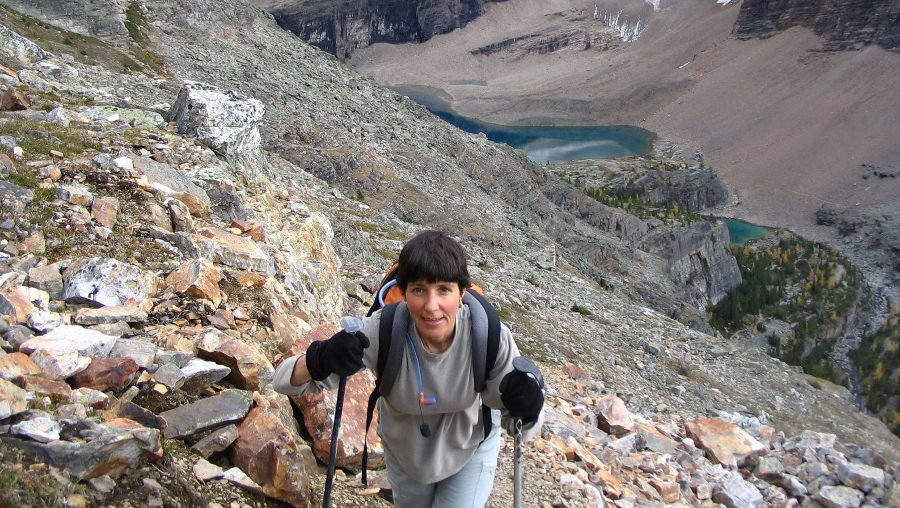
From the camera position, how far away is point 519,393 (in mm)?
3975

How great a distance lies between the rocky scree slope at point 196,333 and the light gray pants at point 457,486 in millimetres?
971

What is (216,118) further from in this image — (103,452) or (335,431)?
(335,431)

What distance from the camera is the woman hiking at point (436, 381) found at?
13.0 feet

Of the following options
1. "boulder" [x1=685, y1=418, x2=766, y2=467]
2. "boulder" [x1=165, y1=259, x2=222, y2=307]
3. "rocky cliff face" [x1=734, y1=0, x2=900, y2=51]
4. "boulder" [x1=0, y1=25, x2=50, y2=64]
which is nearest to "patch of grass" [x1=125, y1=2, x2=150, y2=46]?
"boulder" [x1=0, y1=25, x2=50, y2=64]

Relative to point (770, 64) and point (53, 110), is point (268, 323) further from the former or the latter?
point (770, 64)

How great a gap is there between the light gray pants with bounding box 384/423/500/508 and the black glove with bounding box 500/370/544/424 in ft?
1.44

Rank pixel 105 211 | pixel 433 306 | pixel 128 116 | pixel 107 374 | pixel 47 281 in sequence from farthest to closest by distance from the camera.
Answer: pixel 128 116 → pixel 105 211 → pixel 47 281 → pixel 107 374 → pixel 433 306

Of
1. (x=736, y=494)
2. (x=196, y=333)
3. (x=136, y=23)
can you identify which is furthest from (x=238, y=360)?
(x=136, y=23)

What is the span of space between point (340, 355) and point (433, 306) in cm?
65

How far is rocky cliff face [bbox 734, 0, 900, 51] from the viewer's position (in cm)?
15812

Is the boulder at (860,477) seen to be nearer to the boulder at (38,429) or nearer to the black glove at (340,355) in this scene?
the black glove at (340,355)

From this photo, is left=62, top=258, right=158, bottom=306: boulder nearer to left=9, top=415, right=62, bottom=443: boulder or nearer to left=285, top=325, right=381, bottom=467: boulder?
left=285, top=325, right=381, bottom=467: boulder

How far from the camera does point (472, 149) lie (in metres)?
45.9

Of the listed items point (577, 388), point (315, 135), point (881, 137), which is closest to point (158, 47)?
point (315, 135)
